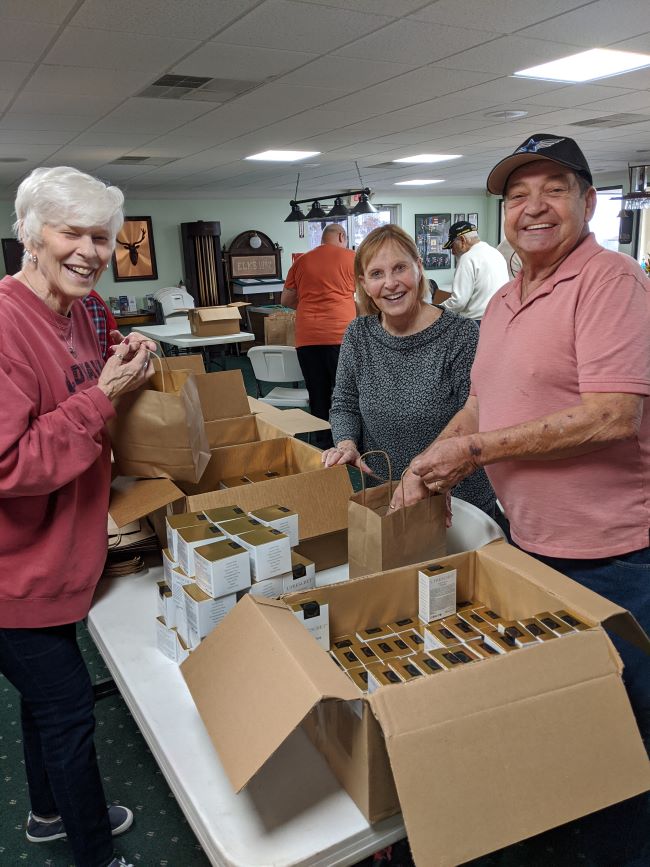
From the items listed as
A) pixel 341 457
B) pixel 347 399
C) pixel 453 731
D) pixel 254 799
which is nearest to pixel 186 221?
pixel 347 399

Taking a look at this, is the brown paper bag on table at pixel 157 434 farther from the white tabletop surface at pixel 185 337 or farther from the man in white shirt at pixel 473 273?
the white tabletop surface at pixel 185 337

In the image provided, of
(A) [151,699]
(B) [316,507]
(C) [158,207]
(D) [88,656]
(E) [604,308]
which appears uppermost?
(C) [158,207]

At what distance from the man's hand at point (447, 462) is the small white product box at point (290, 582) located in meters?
0.30

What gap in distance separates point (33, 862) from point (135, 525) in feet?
3.16

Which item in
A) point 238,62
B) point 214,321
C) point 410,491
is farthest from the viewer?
point 214,321

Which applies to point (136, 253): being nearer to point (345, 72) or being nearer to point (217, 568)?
point (345, 72)

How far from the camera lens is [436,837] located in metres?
0.75

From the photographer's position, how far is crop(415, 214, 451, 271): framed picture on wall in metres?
13.9

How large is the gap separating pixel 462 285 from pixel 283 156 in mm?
3250

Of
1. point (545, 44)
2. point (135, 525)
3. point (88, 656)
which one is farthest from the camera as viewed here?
point (545, 44)

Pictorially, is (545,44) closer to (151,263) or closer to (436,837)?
(436,837)

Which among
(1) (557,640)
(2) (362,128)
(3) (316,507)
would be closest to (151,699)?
(3) (316,507)

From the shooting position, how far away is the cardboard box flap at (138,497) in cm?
147

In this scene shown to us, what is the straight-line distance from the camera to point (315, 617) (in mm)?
1125
